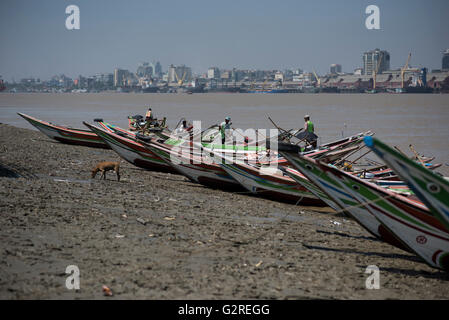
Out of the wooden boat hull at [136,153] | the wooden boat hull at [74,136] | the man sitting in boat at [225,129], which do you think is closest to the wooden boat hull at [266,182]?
the wooden boat hull at [136,153]

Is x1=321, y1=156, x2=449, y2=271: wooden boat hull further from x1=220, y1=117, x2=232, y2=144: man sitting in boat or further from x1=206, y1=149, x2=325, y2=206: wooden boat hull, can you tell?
x1=220, y1=117, x2=232, y2=144: man sitting in boat

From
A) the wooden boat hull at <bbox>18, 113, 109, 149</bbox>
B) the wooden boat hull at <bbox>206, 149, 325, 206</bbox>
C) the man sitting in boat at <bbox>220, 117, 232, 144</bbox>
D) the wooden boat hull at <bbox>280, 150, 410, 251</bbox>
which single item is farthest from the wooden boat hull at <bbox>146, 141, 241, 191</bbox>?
the wooden boat hull at <bbox>18, 113, 109, 149</bbox>

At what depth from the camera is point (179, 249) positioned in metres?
7.11

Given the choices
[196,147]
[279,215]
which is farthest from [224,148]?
[279,215]

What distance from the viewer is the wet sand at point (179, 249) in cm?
582

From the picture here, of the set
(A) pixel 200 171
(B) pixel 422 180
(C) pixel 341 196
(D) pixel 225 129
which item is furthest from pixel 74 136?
(B) pixel 422 180

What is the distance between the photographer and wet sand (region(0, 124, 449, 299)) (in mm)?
5824

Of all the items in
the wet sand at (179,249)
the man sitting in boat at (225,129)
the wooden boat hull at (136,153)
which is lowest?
the wet sand at (179,249)

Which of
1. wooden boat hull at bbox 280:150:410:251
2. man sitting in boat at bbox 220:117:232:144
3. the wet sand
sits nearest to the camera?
the wet sand

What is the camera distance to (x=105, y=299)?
538 centimetres

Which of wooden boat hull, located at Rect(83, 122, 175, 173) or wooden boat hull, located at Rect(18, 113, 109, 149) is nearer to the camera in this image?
wooden boat hull, located at Rect(83, 122, 175, 173)

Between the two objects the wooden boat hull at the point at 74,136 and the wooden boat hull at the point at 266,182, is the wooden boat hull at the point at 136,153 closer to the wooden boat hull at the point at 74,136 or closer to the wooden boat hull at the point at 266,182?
the wooden boat hull at the point at 266,182
